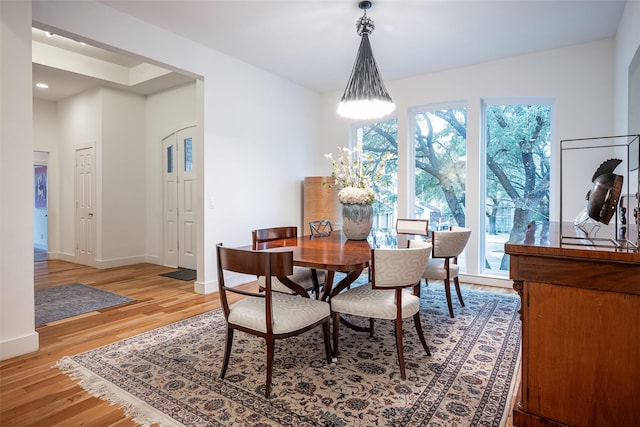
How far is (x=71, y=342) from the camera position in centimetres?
270

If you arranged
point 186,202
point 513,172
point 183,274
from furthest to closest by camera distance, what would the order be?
point 186,202 < point 183,274 < point 513,172

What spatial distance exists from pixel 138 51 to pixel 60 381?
2.96m

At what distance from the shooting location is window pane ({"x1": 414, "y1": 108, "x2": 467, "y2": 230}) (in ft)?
15.6

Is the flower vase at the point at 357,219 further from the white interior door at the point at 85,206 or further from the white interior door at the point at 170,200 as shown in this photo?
the white interior door at the point at 85,206

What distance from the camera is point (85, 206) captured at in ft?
19.9

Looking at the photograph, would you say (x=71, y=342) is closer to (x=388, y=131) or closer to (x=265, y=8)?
(x=265, y=8)

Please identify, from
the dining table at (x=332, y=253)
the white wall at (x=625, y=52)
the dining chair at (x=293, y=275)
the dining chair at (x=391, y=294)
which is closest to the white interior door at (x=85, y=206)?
the dining chair at (x=293, y=275)

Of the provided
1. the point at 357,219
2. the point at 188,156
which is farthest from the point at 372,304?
the point at 188,156

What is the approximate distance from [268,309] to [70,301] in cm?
312

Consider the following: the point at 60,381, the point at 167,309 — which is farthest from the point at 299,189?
the point at 60,381

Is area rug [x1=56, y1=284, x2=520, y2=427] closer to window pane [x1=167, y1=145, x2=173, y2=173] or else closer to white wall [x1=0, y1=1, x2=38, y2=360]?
white wall [x1=0, y1=1, x2=38, y2=360]

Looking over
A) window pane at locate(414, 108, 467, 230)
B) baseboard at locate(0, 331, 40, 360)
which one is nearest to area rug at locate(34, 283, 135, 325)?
baseboard at locate(0, 331, 40, 360)

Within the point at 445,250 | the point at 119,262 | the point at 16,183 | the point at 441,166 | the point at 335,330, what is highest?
the point at 441,166

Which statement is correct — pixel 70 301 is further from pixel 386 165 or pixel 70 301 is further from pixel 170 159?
pixel 386 165
